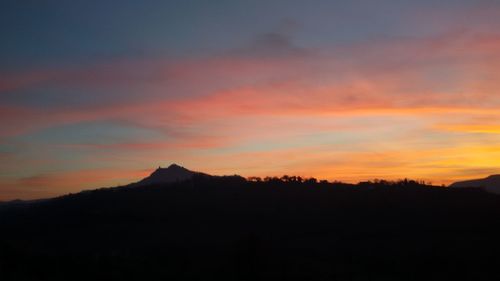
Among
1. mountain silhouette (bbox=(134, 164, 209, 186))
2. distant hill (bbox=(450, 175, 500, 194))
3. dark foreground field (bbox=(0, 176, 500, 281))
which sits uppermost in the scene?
mountain silhouette (bbox=(134, 164, 209, 186))

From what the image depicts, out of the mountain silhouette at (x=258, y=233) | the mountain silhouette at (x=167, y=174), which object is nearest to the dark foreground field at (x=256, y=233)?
the mountain silhouette at (x=258, y=233)

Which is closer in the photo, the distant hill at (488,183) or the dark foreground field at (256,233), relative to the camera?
the dark foreground field at (256,233)

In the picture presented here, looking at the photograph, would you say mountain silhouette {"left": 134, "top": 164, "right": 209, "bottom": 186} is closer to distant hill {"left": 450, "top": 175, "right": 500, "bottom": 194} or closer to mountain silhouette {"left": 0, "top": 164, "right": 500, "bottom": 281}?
mountain silhouette {"left": 0, "top": 164, "right": 500, "bottom": 281}

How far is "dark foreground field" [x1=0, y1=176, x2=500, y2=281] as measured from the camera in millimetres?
36156

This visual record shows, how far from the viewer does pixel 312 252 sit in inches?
2103

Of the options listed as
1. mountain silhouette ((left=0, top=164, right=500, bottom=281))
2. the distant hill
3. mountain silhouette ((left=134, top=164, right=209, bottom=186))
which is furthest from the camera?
mountain silhouette ((left=134, top=164, right=209, bottom=186))

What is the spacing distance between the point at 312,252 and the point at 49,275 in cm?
3180

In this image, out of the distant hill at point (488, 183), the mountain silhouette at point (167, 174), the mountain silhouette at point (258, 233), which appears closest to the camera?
the mountain silhouette at point (258, 233)

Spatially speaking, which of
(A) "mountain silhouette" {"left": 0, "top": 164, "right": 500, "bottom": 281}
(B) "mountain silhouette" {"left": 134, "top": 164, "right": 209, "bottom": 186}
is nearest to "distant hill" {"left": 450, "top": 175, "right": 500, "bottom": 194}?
(A) "mountain silhouette" {"left": 0, "top": 164, "right": 500, "bottom": 281}

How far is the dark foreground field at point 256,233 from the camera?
3616 centimetres

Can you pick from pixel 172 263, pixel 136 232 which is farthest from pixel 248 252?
pixel 136 232

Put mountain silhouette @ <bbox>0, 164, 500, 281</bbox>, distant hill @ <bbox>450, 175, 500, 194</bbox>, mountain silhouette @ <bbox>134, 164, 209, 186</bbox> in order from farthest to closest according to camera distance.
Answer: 1. mountain silhouette @ <bbox>134, 164, 209, 186</bbox>
2. distant hill @ <bbox>450, 175, 500, 194</bbox>
3. mountain silhouette @ <bbox>0, 164, 500, 281</bbox>

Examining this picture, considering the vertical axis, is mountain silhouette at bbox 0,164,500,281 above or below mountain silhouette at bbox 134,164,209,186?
below

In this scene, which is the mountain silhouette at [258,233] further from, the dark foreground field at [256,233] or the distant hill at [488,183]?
the distant hill at [488,183]
